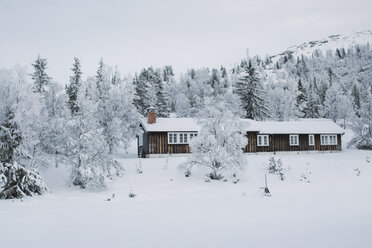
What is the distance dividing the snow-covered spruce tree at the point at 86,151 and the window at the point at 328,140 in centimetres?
2676

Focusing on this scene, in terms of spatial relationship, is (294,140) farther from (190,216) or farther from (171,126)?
(190,216)

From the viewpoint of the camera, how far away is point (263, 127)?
35844 mm

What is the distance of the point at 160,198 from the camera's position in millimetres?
18047

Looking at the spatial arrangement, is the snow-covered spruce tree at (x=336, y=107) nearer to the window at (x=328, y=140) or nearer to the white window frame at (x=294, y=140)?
the window at (x=328, y=140)

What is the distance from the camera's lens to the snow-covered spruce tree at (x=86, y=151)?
20.0 metres

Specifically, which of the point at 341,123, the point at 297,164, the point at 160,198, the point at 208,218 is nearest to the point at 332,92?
the point at 341,123

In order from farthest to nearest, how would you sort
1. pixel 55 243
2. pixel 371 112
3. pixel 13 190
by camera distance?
pixel 371 112
pixel 13 190
pixel 55 243

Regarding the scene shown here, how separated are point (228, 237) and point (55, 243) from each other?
15.4 feet

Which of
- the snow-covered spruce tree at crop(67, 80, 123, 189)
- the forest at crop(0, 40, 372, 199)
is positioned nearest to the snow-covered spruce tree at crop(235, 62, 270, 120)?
the forest at crop(0, 40, 372, 199)

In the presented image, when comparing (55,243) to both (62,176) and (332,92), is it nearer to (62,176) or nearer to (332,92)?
(62,176)

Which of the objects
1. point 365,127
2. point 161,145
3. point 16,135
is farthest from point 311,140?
point 16,135

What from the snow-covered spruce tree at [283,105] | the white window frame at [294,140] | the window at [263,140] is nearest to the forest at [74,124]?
the window at [263,140]

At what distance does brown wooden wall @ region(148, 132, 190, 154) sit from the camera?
102ft

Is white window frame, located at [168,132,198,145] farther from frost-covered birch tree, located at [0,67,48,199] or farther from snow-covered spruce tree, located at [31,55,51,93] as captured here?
snow-covered spruce tree, located at [31,55,51,93]
